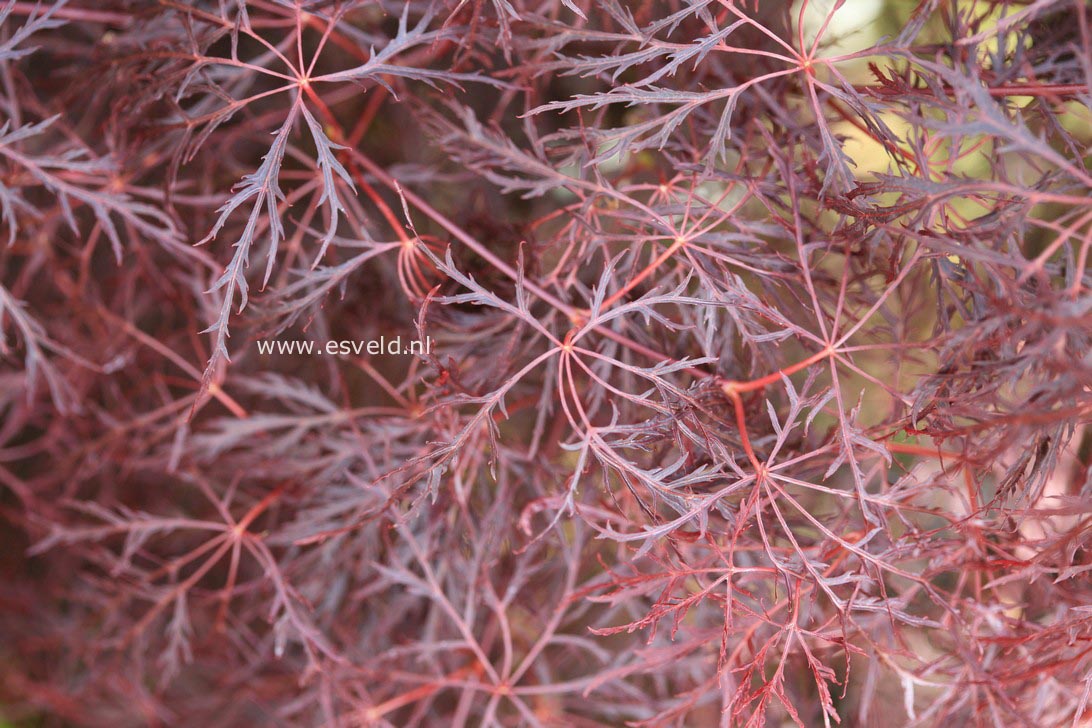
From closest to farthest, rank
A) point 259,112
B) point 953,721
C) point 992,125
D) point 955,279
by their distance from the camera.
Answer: point 992,125, point 955,279, point 953,721, point 259,112

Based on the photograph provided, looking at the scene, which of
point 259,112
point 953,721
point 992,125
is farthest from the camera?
point 259,112

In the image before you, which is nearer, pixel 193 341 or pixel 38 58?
pixel 193 341

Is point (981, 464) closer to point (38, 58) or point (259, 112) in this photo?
point (259, 112)

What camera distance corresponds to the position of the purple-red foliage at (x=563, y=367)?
0.53m

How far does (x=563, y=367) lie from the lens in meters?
0.69

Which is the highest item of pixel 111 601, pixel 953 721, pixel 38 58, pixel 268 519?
pixel 38 58

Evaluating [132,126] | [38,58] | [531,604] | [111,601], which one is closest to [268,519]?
[111,601]

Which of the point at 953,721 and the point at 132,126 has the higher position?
the point at 132,126

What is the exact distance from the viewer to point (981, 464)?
1.71 ft

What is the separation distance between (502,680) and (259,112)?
2.34ft

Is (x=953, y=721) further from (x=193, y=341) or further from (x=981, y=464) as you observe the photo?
(x=193, y=341)

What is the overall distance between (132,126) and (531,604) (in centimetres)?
58

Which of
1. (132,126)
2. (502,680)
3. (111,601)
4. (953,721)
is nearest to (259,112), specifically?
(132,126)

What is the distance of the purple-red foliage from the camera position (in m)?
0.53
